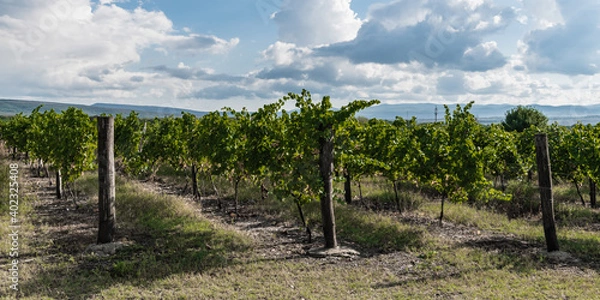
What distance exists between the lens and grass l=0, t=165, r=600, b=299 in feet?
25.0

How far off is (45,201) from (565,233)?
1899 cm

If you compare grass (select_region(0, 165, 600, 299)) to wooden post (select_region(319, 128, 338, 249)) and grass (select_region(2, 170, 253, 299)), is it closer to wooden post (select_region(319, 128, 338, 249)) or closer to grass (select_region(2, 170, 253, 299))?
grass (select_region(2, 170, 253, 299))

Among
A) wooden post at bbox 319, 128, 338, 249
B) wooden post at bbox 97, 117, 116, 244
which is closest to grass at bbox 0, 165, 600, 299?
wooden post at bbox 97, 117, 116, 244

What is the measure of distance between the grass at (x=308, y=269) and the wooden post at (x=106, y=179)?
2.57ft

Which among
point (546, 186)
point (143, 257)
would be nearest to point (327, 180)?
point (143, 257)

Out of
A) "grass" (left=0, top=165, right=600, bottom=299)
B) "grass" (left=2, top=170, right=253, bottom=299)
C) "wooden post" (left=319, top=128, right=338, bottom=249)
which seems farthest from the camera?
"wooden post" (left=319, top=128, right=338, bottom=249)

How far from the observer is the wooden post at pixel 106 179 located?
10.4 m

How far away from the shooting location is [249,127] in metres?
12.7

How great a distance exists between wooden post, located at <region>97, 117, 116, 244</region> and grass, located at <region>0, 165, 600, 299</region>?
783mm

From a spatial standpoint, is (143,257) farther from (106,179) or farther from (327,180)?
(327,180)

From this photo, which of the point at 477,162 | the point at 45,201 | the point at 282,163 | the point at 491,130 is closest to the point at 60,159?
the point at 45,201

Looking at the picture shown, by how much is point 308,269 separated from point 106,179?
5.61 m

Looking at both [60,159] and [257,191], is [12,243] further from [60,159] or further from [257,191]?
[257,191]

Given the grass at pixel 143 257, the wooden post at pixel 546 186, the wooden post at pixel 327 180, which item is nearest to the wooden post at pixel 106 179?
the grass at pixel 143 257
